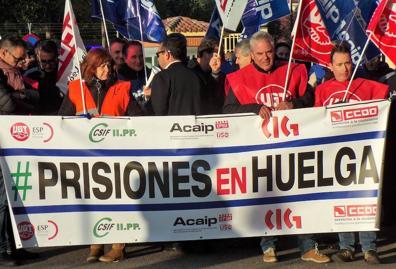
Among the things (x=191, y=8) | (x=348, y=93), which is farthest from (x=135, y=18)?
(x=191, y=8)

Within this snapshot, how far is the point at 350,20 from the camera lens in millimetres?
6719

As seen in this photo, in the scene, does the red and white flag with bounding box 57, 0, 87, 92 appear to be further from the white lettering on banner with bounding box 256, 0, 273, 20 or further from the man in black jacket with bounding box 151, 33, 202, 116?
the white lettering on banner with bounding box 256, 0, 273, 20

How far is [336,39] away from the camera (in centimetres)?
677

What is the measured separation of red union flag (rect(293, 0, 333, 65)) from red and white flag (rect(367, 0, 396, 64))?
18.2 inches

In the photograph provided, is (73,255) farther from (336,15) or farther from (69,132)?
(336,15)

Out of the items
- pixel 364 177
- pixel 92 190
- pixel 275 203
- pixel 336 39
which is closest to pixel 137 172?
pixel 92 190

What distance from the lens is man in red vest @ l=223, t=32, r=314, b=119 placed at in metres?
6.08

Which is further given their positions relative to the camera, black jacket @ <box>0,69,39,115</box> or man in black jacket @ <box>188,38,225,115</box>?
man in black jacket @ <box>188,38,225,115</box>

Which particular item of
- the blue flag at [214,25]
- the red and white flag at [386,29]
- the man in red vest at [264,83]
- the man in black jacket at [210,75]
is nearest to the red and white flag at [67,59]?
the man in black jacket at [210,75]

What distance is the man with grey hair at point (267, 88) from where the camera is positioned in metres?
6.08

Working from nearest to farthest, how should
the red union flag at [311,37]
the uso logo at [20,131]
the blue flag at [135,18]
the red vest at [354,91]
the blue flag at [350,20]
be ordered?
the uso logo at [20,131] < the red vest at [354,91] < the red union flag at [311,37] < the blue flag at [350,20] < the blue flag at [135,18]

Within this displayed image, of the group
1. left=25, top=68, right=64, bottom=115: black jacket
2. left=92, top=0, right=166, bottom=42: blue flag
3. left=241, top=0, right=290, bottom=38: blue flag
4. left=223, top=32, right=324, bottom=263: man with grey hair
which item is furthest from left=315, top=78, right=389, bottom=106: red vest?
left=25, top=68, right=64, bottom=115: black jacket

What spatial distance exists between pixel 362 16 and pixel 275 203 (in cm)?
215

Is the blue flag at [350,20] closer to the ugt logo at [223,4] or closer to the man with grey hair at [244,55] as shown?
the man with grey hair at [244,55]
